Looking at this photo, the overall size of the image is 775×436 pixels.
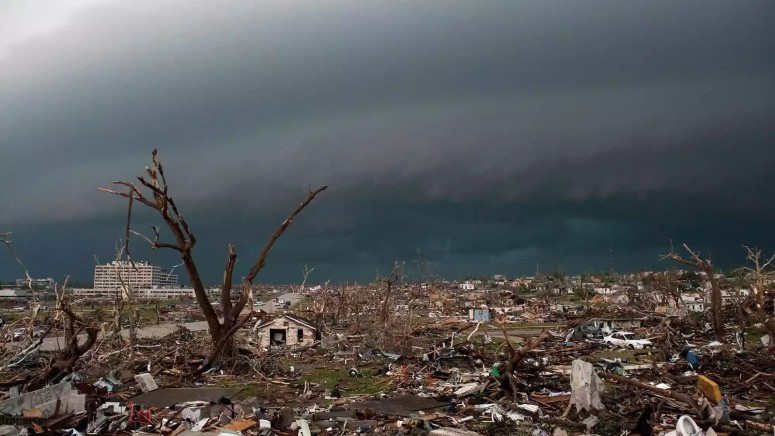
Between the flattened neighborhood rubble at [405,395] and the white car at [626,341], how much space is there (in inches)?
93.0

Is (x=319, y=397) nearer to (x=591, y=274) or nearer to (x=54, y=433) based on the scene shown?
(x=54, y=433)

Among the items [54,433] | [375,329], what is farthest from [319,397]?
[375,329]

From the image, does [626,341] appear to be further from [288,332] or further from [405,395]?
[288,332]

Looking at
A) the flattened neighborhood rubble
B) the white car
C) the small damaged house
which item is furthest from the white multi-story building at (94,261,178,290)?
the white car

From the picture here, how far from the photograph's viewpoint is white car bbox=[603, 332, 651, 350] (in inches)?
1038

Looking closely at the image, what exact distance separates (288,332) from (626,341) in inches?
641

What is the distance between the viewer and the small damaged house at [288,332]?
97.6ft

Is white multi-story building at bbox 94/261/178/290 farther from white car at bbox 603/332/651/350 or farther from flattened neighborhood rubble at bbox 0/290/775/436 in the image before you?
white car at bbox 603/332/651/350

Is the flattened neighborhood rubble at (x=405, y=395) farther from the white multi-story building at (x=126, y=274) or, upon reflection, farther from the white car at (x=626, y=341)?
the white multi-story building at (x=126, y=274)

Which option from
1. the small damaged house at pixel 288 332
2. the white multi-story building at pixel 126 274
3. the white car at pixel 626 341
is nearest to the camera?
the white multi-story building at pixel 126 274

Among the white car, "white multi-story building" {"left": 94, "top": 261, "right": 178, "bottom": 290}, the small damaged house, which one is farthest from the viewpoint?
the small damaged house

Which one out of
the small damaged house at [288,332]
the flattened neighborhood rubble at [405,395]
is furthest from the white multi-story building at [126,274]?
the small damaged house at [288,332]

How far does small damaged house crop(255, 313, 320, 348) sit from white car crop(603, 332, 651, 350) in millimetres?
14225

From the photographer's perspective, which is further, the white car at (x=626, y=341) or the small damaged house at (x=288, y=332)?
the small damaged house at (x=288, y=332)
